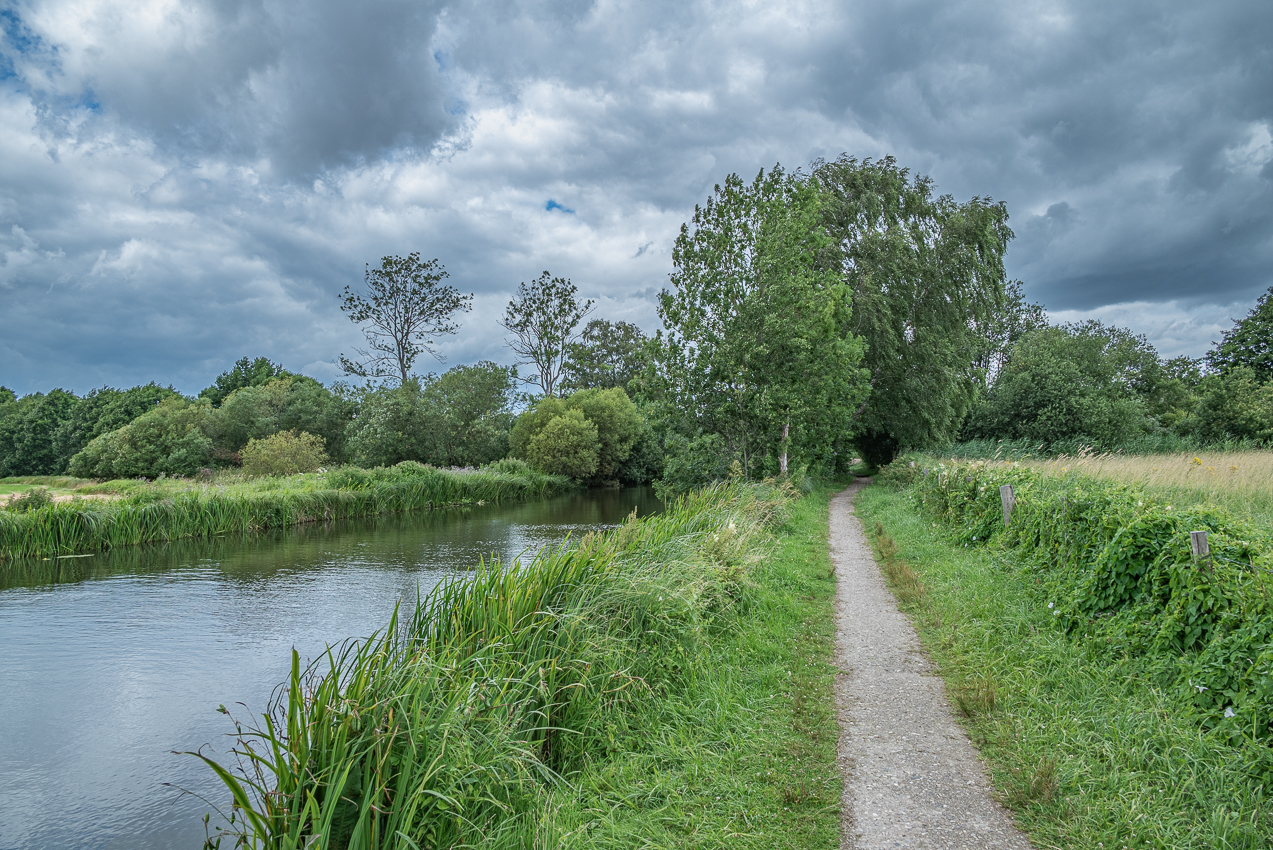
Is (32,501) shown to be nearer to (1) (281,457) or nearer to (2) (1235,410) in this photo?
(1) (281,457)

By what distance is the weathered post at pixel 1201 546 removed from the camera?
423 centimetres

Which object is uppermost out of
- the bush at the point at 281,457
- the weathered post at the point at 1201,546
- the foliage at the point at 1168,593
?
the bush at the point at 281,457

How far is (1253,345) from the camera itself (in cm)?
3472

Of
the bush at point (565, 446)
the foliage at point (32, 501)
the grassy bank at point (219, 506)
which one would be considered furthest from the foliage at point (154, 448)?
the foliage at point (32, 501)

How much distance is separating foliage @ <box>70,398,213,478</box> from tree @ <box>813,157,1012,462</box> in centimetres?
3696

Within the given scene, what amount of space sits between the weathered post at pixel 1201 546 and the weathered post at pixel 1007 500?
4383 mm

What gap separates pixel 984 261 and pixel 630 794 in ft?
87.2

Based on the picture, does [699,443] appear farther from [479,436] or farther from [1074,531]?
[479,436]

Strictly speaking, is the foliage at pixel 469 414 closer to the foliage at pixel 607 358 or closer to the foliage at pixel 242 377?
the foliage at pixel 607 358

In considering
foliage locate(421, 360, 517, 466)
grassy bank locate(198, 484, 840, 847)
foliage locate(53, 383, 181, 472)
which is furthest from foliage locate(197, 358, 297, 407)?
grassy bank locate(198, 484, 840, 847)

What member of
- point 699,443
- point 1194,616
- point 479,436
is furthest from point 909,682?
point 479,436

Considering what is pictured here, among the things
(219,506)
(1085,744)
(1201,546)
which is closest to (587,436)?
(219,506)

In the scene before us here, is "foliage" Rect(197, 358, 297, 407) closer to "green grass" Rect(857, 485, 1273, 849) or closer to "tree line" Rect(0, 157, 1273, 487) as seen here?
"tree line" Rect(0, 157, 1273, 487)

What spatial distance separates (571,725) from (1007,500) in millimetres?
7182
